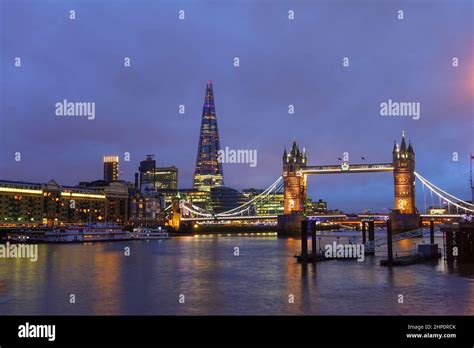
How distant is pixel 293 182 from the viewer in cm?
14600

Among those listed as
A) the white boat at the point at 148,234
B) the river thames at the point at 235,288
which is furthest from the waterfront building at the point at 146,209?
the river thames at the point at 235,288

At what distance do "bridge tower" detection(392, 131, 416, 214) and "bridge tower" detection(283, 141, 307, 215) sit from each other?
75.3 feet

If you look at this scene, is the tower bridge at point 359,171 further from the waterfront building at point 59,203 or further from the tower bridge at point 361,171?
the waterfront building at point 59,203

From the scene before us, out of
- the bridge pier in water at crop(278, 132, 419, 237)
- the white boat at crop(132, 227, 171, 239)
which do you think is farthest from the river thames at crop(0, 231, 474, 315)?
the bridge pier in water at crop(278, 132, 419, 237)

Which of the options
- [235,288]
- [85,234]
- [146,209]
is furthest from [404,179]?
[235,288]

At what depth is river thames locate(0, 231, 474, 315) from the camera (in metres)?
27.2

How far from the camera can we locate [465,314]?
2516cm

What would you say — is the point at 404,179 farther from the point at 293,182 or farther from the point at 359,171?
the point at 293,182

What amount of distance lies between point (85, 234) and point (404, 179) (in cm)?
7496

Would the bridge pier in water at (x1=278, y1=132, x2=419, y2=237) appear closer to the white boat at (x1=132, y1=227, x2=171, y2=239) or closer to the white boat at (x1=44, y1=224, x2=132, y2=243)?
the white boat at (x1=132, y1=227, x2=171, y2=239)

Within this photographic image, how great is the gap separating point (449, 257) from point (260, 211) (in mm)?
137951

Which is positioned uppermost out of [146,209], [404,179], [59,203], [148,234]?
[404,179]

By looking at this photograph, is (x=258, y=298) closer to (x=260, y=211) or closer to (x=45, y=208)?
(x=45, y=208)

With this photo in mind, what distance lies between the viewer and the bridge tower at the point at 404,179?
13150 centimetres
